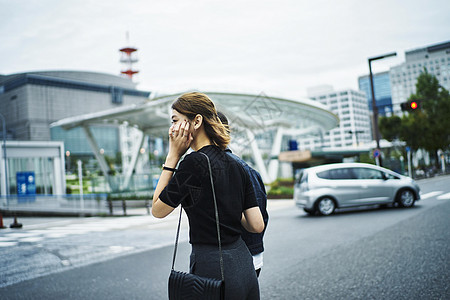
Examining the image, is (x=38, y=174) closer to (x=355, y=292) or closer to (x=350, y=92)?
(x=355, y=292)

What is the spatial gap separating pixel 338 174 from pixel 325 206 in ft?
3.58

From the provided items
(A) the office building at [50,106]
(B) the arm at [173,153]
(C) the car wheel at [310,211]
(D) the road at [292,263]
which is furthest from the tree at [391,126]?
(A) the office building at [50,106]

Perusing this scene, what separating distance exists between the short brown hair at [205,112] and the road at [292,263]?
3082 mm

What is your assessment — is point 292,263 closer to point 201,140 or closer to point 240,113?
point 201,140

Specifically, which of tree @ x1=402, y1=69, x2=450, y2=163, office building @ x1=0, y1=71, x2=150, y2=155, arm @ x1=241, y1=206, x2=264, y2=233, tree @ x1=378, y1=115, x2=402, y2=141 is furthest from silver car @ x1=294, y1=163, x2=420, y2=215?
office building @ x1=0, y1=71, x2=150, y2=155

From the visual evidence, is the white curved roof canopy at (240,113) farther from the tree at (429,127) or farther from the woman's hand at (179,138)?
the woman's hand at (179,138)

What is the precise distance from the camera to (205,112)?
2080 millimetres

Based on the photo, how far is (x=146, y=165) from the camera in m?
99.4

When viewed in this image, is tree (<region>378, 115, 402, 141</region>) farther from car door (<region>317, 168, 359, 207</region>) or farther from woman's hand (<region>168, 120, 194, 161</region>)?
woman's hand (<region>168, 120, 194, 161</region>)

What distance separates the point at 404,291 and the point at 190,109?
12.1ft

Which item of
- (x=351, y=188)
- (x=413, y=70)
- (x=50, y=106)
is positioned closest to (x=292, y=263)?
(x=351, y=188)

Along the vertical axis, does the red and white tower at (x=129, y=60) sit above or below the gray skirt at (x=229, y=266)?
above

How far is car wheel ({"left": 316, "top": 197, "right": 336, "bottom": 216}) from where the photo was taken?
12.9 metres

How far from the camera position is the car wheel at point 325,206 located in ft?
42.5
